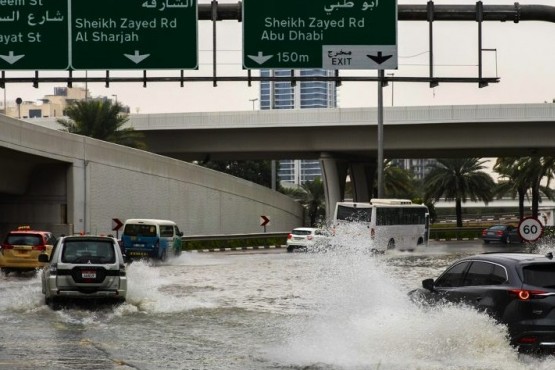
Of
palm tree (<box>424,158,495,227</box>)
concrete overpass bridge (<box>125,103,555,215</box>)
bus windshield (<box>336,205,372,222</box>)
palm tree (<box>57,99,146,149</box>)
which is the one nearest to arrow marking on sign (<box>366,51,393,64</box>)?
bus windshield (<box>336,205,372,222</box>)

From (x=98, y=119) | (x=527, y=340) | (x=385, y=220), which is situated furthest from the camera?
(x=98, y=119)

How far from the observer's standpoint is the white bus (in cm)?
5325

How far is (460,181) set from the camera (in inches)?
3674

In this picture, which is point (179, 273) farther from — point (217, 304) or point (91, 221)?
point (91, 221)

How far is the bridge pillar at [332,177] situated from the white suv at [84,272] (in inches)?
1799

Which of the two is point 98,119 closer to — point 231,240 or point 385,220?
point 231,240

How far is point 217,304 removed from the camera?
24.2 metres

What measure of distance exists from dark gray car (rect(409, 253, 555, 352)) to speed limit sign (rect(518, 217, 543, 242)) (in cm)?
1259

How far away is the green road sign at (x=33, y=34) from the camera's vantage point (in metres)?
26.3

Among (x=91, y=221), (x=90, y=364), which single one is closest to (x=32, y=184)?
(x=91, y=221)

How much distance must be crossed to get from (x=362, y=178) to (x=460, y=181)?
20.3 m

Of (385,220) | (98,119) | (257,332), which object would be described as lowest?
(257,332)

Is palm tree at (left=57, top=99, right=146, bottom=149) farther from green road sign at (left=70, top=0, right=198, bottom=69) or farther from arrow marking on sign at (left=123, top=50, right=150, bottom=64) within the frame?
arrow marking on sign at (left=123, top=50, right=150, bottom=64)

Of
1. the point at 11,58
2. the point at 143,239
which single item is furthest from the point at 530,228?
the point at 143,239
